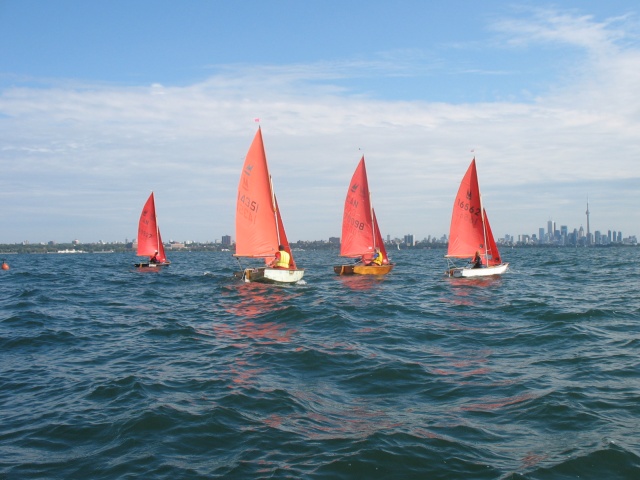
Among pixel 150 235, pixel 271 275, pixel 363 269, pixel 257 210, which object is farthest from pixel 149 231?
pixel 271 275

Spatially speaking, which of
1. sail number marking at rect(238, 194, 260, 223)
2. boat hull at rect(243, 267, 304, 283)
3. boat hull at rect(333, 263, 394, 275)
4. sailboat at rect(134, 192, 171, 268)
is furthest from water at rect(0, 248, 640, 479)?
sailboat at rect(134, 192, 171, 268)

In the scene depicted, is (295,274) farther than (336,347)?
Yes

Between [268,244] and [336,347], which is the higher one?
[268,244]

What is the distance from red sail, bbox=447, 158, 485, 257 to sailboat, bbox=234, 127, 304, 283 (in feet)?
35.8

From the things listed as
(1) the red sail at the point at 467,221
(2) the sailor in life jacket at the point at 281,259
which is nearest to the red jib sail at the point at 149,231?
(2) the sailor in life jacket at the point at 281,259

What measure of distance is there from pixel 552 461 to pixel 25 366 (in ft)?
33.4

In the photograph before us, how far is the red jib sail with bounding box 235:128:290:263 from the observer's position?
2677cm

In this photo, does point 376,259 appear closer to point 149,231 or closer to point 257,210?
point 257,210

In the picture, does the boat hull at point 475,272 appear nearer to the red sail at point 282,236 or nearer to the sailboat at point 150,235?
the red sail at point 282,236

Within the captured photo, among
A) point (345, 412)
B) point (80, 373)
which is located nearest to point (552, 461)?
point (345, 412)

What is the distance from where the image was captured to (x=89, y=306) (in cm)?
2167

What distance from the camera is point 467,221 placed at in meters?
32.8

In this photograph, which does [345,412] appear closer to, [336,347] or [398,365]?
[398,365]

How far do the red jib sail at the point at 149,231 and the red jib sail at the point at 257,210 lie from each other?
77.4 feet
